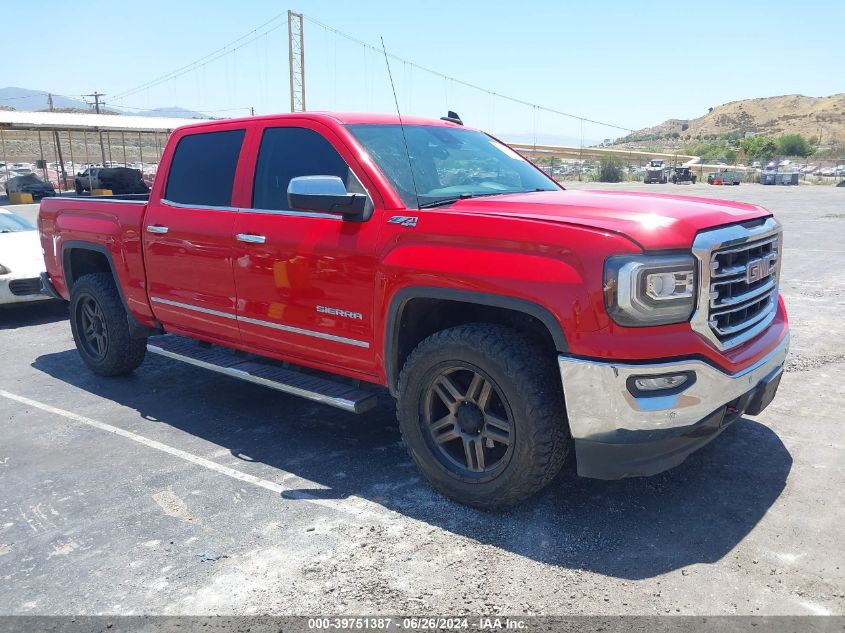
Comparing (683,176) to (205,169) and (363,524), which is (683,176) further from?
(363,524)

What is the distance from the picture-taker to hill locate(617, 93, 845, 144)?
131125 mm

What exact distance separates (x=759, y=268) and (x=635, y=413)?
113 cm

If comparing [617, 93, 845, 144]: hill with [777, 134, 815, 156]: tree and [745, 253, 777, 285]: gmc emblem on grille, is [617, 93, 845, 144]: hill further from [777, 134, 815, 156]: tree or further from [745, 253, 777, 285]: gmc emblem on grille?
[745, 253, 777, 285]: gmc emblem on grille

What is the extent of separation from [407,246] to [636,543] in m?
1.79

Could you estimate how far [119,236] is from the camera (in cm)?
536

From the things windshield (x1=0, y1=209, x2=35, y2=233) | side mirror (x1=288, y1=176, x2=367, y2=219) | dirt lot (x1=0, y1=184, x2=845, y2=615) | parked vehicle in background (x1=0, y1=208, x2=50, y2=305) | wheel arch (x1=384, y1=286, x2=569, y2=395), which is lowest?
dirt lot (x1=0, y1=184, x2=845, y2=615)

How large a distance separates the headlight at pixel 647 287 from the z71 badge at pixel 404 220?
1.05 meters

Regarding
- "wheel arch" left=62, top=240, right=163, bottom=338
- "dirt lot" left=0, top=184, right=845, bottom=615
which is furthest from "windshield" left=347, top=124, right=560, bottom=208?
"wheel arch" left=62, top=240, right=163, bottom=338

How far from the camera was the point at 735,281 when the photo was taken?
325cm

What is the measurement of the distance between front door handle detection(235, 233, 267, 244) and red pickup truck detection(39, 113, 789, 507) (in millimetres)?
13

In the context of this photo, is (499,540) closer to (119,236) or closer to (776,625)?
(776,625)

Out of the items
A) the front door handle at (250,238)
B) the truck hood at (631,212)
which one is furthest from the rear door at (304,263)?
the truck hood at (631,212)

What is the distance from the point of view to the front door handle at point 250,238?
4.22 meters

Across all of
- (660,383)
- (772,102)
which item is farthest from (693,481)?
(772,102)
